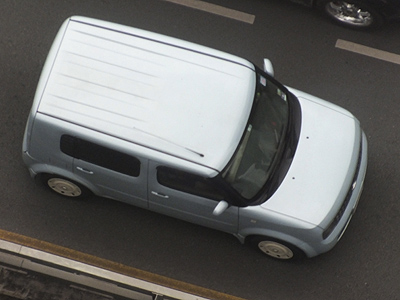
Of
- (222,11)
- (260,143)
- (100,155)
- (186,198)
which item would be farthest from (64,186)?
(222,11)

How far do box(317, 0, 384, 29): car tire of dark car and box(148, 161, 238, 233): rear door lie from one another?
12.1 feet

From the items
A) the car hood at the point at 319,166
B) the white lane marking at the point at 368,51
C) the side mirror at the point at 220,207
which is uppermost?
the white lane marking at the point at 368,51

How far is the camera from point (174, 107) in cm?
695

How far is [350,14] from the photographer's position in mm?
9367

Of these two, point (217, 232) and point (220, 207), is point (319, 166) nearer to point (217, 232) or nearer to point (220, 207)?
point (220, 207)

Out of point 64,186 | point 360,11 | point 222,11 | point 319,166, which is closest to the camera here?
point 319,166

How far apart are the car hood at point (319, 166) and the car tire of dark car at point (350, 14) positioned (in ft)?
6.59

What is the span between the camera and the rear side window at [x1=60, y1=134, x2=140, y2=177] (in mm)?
7004

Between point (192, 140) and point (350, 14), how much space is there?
3.84 meters

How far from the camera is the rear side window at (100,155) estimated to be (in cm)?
700

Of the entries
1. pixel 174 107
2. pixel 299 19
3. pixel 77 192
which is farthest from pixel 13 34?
pixel 299 19

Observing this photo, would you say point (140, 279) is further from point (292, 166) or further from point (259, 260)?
point (292, 166)

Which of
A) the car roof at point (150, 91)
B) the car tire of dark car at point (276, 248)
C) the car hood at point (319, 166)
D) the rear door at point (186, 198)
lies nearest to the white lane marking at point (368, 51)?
the car hood at point (319, 166)

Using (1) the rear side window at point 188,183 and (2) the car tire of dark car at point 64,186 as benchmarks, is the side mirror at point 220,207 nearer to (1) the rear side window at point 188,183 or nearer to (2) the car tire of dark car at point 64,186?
(1) the rear side window at point 188,183
